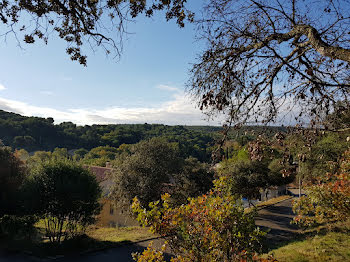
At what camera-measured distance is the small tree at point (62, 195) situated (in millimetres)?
13188

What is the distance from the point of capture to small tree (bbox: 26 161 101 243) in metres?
13.2

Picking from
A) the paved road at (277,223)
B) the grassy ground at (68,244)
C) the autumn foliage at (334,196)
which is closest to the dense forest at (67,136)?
the paved road at (277,223)

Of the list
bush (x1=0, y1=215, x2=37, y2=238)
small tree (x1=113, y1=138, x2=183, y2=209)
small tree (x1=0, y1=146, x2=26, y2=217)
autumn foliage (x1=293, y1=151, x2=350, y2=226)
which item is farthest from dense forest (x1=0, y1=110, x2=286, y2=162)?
autumn foliage (x1=293, y1=151, x2=350, y2=226)

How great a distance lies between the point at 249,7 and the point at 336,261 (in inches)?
298

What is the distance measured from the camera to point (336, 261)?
24.2 feet

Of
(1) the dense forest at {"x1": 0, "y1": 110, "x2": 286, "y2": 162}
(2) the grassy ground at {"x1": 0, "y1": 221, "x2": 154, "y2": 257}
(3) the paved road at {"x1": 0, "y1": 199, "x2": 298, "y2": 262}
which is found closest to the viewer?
(3) the paved road at {"x1": 0, "y1": 199, "x2": 298, "y2": 262}

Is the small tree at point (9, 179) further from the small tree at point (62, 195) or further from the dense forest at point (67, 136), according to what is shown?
the dense forest at point (67, 136)

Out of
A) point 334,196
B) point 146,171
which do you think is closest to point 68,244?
point 146,171

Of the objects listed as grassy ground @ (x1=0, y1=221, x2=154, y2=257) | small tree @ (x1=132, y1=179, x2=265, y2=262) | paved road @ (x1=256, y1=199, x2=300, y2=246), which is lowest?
grassy ground @ (x1=0, y1=221, x2=154, y2=257)

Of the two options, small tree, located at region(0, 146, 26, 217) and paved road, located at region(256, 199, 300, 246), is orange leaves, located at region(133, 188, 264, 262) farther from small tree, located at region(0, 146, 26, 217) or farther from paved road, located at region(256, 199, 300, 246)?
small tree, located at region(0, 146, 26, 217)

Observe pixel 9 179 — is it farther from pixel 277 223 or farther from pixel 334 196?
pixel 277 223

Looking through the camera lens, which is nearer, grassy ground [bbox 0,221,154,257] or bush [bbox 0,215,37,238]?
grassy ground [bbox 0,221,154,257]

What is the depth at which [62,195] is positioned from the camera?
13.2m

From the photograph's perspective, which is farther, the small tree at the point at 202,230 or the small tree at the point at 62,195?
the small tree at the point at 62,195
